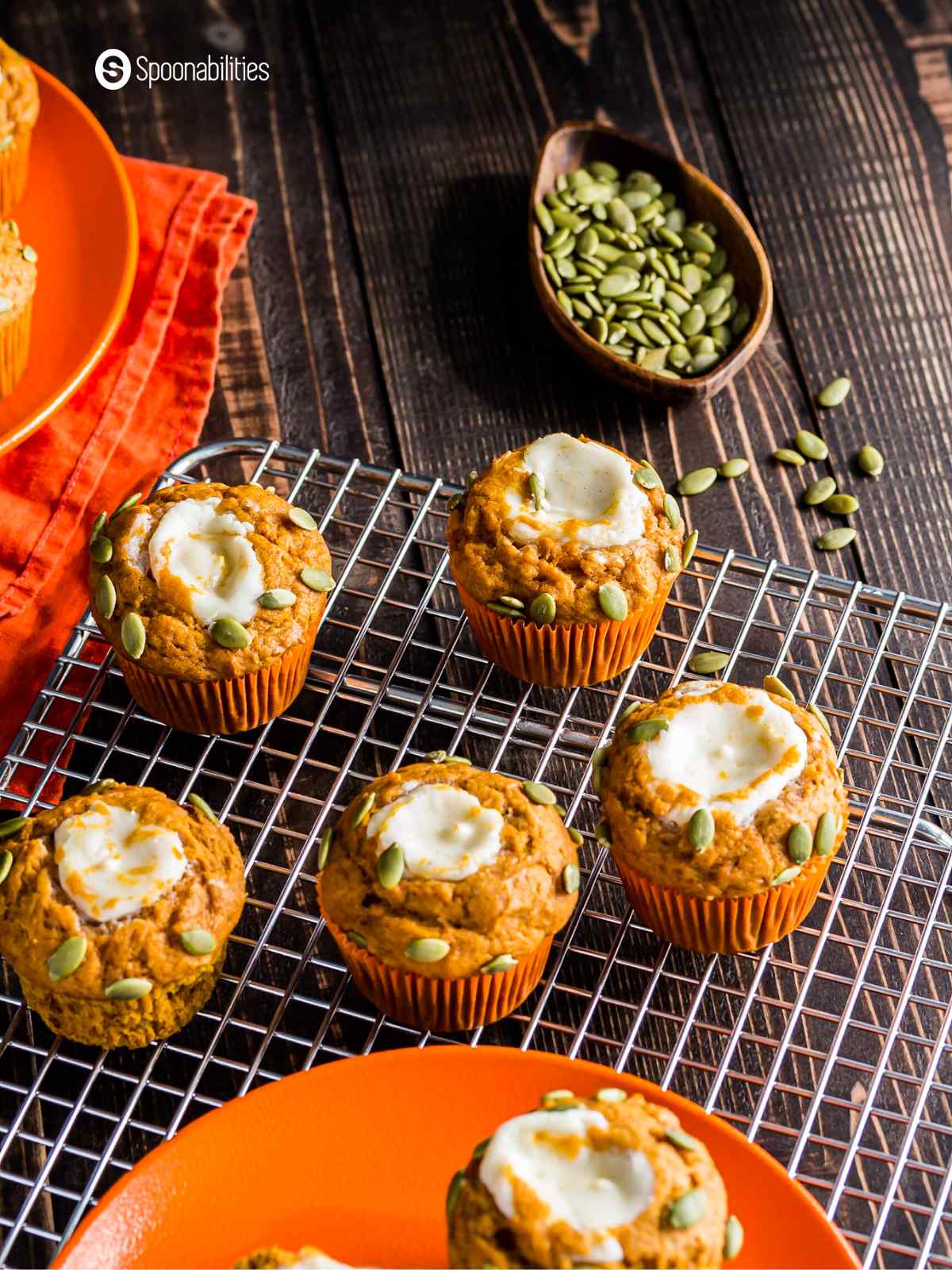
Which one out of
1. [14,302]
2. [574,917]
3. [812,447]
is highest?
[14,302]

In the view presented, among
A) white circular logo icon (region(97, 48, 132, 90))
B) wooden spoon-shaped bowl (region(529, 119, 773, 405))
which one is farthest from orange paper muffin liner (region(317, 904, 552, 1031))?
white circular logo icon (region(97, 48, 132, 90))

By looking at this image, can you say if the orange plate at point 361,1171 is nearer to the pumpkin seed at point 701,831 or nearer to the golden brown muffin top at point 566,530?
the pumpkin seed at point 701,831

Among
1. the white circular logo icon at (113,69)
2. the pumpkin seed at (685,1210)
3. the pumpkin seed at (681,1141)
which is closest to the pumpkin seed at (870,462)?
the pumpkin seed at (681,1141)

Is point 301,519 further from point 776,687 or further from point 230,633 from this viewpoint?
point 776,687

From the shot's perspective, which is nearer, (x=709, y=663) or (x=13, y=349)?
(x=709, y=663)

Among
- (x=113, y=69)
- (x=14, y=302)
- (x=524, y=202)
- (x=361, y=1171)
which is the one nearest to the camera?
(x=361, y=1171)

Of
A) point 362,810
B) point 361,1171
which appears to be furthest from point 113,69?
point 361,1171
